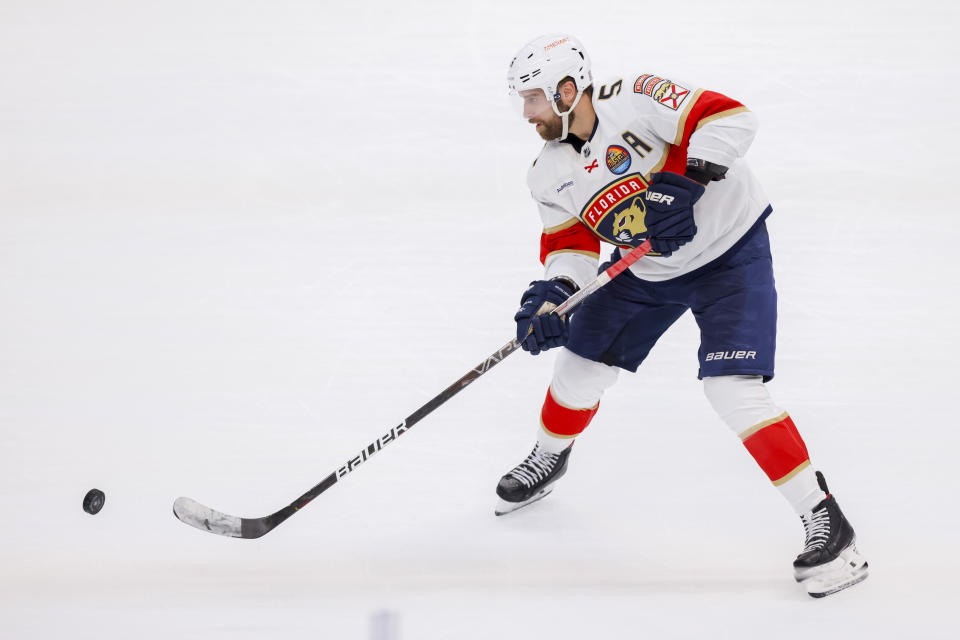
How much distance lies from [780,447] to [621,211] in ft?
2.28

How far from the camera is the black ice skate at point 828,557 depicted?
2230 millimetres

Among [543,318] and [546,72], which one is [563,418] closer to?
[543,318]

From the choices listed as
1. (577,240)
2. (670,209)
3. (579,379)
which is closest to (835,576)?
(579,379)

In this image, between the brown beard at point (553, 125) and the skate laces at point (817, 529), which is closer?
the skate laces at point (817, 529)

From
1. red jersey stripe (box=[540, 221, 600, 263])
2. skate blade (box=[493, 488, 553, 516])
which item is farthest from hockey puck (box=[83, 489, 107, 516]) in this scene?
red jersey stripe (box=[540, 221, 600, 263])

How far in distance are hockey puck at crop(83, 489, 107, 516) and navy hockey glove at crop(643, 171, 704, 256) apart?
1575 millimetres

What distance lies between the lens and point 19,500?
2756mm

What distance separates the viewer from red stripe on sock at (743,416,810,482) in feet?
7.43

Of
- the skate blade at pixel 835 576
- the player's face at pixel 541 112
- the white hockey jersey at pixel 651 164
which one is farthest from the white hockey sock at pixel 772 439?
the player's face at pixel 541 112

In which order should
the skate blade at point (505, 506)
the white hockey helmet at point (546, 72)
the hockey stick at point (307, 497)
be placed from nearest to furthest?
1. the white hockey helmet at point (546, 72)
2. the hockey stick at point (307, 497)
3. the skate blade at point (505, 506)

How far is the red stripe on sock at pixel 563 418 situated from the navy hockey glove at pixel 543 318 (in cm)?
32

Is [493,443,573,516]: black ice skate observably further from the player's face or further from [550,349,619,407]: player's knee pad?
the player's face

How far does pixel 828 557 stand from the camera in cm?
Result: 223

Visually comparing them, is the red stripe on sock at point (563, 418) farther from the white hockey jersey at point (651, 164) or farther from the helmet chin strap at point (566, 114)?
the helmet chin strap at point (566, 114)
